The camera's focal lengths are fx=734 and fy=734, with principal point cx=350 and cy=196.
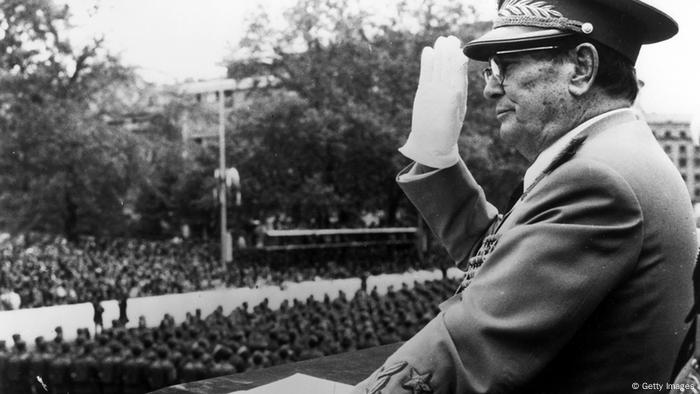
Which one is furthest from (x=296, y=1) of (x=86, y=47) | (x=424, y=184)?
(x=424, y=184)

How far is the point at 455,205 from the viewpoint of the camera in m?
1.83

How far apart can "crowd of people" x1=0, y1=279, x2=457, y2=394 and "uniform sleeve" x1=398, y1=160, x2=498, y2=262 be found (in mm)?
5072

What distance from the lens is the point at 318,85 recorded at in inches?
461

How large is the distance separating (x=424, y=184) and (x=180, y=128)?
8.93m

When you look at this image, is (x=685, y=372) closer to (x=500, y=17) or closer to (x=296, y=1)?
(x=500, y=17)

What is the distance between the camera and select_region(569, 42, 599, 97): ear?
131cm

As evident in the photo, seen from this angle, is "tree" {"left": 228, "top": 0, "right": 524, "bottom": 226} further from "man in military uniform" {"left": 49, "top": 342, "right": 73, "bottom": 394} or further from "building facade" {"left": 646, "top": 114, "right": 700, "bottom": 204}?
"man in military uniform" {"left": 49, "top": 342, "right": 73, "bottom": 394}

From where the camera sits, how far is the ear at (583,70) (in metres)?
1.31

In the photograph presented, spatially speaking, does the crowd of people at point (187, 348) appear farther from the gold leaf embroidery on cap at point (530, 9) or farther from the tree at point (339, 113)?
the gold leaf embroidery on cap at point (530, 9)

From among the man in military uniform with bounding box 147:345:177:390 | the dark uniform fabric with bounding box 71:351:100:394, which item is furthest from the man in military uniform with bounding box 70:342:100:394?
the man in military uniform with bounding box 147:345:177:390

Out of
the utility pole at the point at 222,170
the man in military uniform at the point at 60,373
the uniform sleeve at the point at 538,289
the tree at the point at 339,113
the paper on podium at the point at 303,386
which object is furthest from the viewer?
the tree at the point at 339,113

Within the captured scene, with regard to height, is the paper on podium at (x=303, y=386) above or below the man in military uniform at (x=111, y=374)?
above

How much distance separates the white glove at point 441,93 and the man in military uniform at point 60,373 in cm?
614

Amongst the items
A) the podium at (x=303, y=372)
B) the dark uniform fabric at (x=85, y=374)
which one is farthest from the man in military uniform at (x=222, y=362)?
the podium at (x=303, y=372)
